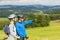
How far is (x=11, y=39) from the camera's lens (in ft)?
24.9

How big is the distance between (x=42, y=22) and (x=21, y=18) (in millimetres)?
57921

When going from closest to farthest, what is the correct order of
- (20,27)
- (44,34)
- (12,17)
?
(12,17), (20,27), (44,34)

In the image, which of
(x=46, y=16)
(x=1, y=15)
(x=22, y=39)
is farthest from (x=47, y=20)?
(x=22, y=39)

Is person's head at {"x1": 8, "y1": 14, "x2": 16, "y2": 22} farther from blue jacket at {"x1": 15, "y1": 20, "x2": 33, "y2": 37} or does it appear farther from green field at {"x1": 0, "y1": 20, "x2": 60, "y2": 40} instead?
green field at {"x1": 0, "y1": 20, "x2": 60, "y2": 40}

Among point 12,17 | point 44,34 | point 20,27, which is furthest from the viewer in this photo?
point 44,34

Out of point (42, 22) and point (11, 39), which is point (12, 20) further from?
point (42, 22)

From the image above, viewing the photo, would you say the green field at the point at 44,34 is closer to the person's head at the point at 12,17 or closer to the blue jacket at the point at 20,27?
the blue jacket at the point at 20,27

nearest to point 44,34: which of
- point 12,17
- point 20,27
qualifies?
point 20,27

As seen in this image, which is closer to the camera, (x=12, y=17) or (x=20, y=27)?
(x=12, y=17)

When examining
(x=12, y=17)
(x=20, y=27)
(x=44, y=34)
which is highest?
(x=12, y=17)

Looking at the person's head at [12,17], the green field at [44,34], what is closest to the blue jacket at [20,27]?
the person's head at [12,17]

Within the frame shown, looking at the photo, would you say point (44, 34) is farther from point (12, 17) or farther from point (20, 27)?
point (12, 17)

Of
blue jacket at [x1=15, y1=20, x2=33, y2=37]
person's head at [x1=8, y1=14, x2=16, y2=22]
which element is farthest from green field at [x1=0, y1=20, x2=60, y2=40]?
person's head at [x1=8, y1=14, x2=16, y2=22]

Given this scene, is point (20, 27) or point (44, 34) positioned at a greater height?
point (20, 27)
